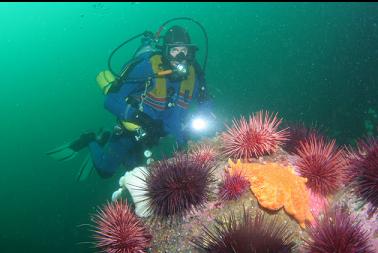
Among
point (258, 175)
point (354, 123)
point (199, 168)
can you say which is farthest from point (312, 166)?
point (354, 123)

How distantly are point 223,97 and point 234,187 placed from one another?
22.5 metres

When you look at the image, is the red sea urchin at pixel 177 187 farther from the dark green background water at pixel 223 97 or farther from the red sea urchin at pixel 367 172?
the dark green background water at pixel 223 97

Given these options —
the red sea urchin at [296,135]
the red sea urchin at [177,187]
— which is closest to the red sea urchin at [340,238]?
the red sea urchin at [177,187]

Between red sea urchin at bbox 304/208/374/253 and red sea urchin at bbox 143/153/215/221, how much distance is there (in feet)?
4.84

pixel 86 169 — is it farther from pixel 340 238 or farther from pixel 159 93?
pixel 340 238

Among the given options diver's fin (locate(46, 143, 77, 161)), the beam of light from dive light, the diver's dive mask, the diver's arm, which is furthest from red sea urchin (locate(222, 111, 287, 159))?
diver's fin (locate(46, 143, 77, 161))

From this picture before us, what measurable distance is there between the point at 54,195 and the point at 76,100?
77.4 feet

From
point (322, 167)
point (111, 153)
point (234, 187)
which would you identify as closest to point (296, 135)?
point (322, 167)

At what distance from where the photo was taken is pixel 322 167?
4305 mm

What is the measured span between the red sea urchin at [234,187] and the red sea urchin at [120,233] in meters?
1.19

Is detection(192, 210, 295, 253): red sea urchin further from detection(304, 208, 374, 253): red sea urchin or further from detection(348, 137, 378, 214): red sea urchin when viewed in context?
detection(348, 137, 378, 214): red sea urchin

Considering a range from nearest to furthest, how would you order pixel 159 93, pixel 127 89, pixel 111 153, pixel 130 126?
pixel 130 126 < pixel 159 93 < pixel 127 89 < pixel 111 153

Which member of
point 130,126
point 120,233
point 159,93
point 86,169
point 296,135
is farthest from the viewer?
point 86,169

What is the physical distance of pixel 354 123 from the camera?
52.7ft
